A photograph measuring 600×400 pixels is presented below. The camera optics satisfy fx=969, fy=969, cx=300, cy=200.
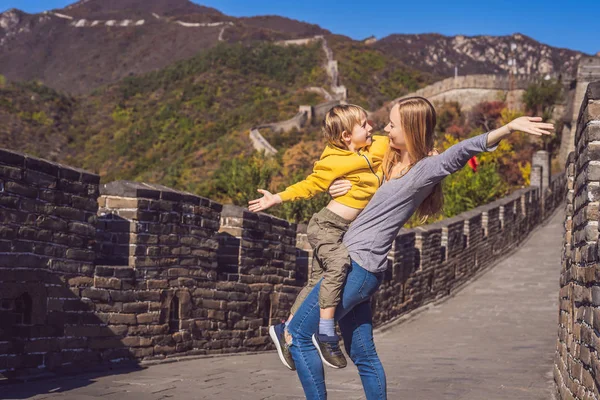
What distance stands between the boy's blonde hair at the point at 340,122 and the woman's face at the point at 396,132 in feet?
0.48

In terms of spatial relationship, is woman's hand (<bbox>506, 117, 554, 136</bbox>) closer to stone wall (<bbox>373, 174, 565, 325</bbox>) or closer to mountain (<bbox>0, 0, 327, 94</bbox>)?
stone wall (<bbox>373, 174, 565, 325</bbox>)

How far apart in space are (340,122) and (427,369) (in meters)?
4.56

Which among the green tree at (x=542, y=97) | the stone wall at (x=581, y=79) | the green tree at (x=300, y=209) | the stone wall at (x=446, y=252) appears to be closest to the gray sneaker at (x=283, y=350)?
the stone wall at (x=446, y=252)

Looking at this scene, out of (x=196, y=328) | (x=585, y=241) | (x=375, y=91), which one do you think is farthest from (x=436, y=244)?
(x=375, y=91)

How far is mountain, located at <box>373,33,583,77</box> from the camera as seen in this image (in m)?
160

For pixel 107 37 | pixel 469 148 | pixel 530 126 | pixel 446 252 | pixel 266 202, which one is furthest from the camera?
pixel 107 37

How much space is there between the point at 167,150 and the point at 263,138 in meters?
18.8

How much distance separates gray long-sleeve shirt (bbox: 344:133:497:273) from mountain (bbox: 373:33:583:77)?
14920 cm

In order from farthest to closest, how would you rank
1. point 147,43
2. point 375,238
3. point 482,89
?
point 147,43
point 482,89
point 375,238

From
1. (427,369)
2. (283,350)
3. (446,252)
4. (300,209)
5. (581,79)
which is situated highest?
(581,79)

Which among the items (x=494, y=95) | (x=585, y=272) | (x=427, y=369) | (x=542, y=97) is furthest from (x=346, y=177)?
(x=494, y=95)

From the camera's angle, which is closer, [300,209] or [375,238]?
[375,238]

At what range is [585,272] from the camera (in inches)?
206

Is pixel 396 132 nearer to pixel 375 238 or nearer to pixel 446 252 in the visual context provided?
pixel 375 238
